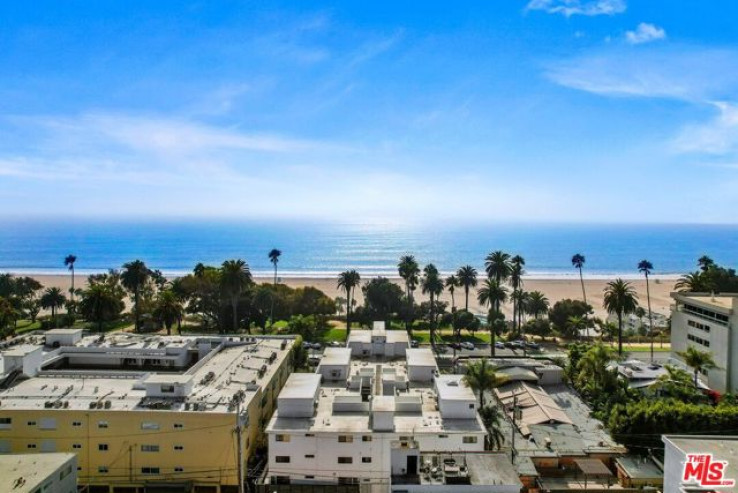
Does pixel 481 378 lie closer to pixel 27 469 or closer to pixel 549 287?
pixel 27 469

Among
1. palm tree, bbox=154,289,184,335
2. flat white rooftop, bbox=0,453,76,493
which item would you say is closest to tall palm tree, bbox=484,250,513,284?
palm tree, bbox=154,289,184,335

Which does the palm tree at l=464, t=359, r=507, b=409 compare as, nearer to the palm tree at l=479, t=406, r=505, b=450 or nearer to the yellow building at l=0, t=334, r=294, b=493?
the palm tree at l=479, t=406, r=505, b=450

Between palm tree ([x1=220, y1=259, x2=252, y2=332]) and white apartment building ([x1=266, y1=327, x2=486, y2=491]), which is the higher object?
palm tree ([x1=220, y1=259, x2=252, y2=332])

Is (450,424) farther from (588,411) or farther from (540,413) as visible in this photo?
(588,411)

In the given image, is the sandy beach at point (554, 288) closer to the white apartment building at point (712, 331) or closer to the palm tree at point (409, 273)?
the palm tree at point (409, 273)

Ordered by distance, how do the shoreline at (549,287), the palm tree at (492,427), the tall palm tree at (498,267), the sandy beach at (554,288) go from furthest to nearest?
the sandy beach at (554,288)
the shoreline at (549,287)
the tall palm tree at (498,267)
the palm tree at (492,427)

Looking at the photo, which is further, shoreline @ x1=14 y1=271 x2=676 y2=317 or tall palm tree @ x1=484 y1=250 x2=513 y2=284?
shoreline @ x1=14 y1=271 x2=676 y2=317

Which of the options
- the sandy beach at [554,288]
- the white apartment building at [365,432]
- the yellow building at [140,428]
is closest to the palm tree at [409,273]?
the sandy beach at [554,288]
